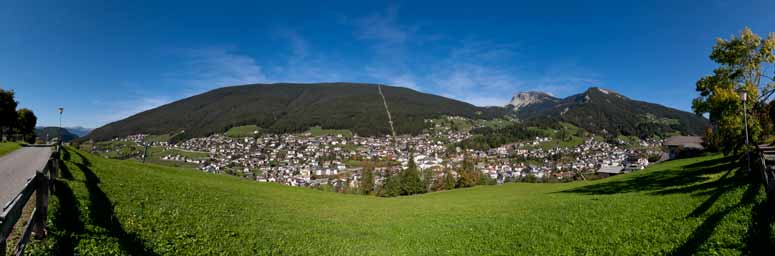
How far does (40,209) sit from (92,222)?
207cm

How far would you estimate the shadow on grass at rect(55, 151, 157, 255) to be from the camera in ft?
21.4

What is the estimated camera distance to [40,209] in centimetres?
607

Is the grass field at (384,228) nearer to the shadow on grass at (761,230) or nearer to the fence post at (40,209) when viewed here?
the shadow on grass at (761,230)

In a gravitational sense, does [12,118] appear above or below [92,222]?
above

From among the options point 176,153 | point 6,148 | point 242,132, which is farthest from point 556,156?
point 242,132

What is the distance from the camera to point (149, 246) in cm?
765

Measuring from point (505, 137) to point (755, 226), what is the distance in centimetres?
20213

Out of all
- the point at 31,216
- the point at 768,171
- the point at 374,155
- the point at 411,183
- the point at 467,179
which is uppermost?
the point at 768,171

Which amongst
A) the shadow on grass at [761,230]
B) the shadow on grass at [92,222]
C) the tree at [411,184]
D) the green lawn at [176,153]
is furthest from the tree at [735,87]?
the green lawn at [176,153]

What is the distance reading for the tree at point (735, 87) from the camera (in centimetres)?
1950

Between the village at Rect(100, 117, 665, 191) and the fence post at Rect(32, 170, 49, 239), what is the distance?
301 ft

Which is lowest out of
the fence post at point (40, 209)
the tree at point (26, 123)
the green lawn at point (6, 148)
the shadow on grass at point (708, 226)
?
the shadow on grass at point (708, 226)

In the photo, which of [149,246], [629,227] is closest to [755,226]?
[629,227]

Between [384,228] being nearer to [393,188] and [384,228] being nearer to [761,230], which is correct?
[761,230]
